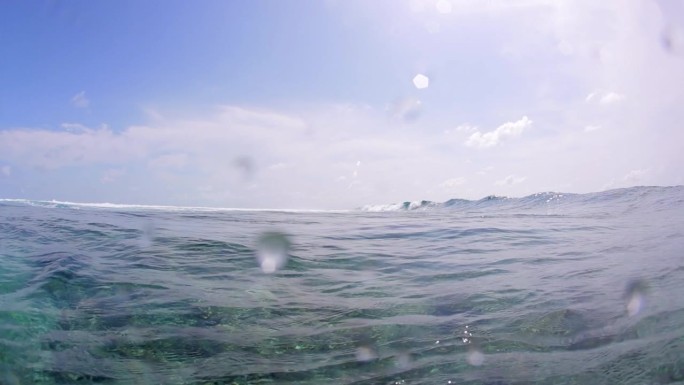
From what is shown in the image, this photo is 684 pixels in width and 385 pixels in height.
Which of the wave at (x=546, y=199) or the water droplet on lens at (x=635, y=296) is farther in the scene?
the wave at (x=546, y=199)

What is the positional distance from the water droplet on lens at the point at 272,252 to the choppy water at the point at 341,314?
0.13 metres

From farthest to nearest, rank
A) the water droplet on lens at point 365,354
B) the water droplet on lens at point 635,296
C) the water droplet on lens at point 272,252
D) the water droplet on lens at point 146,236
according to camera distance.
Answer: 1. the water droplet on lens at point 146,236
2. the water droplet on lens at point 272,252
3. the water droplet on lens at point 635,296
4. the water droplet on lens at point 365,354

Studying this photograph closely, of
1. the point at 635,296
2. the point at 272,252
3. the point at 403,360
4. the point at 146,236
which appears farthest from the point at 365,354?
the point at 146,236

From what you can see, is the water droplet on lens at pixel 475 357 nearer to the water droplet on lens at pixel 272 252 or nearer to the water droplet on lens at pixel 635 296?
the water droplet on lens at pixel 635 296

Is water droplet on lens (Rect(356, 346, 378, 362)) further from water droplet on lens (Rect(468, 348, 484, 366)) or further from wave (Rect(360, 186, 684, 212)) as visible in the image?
wave (Rect(360, 186, 684, 212))

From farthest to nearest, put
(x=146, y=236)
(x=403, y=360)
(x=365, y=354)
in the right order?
(x=146, y=236)
(x=365, y=354)
(x=403, y=360)

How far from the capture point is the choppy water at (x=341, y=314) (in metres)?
3.82

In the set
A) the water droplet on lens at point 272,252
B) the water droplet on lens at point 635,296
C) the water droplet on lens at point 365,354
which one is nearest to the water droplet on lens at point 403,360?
the water droplet on lens at point 365,354

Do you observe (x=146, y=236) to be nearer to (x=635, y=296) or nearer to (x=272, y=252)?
(x=272, y=252)

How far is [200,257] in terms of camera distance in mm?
8977

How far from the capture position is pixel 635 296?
5.90 metres

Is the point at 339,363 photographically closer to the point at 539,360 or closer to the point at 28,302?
the point at 539,360

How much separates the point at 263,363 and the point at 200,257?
543 centimetres

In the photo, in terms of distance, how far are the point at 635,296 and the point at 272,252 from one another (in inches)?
271
